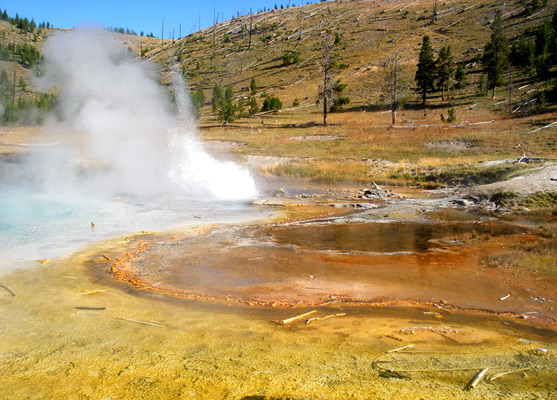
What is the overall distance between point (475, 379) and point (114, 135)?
15.8 m

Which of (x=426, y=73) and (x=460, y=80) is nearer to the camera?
(x=426, y=73)

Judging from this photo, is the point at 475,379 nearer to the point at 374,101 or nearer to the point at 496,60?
the point at 496,60

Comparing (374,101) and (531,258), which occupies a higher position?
(374,101)

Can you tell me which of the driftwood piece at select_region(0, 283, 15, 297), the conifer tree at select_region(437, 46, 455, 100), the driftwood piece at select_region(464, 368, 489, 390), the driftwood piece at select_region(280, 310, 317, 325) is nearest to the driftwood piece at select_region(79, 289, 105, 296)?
the driftwood piece at select_region(0, 283, 15, 297)

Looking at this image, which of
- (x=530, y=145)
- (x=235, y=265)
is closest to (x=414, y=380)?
(x=235, y=265)

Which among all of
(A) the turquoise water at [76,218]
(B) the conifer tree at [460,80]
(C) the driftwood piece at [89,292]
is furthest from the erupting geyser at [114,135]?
(B) the conifer tree at [460,80]

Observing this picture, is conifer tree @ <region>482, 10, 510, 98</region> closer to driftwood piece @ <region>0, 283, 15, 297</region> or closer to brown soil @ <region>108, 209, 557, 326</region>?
brown soil @ <region>108, 209, 557, 326</region>

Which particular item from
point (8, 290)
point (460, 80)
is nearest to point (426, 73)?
point (460, 80)

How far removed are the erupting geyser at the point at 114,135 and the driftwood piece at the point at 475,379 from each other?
42.8 feet

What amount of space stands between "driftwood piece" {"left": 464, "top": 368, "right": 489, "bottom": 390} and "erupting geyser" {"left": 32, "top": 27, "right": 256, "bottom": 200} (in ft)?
42.8

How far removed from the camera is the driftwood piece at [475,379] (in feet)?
11.9

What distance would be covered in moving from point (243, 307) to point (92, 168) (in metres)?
15.6

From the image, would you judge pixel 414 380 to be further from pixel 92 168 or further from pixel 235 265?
pixel 92 168

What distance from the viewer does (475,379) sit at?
12.3 ft
